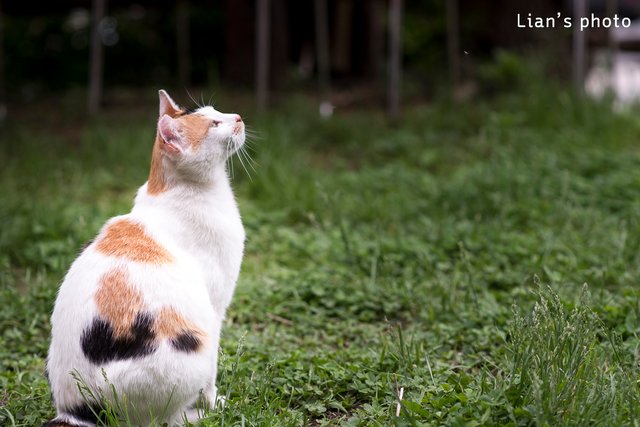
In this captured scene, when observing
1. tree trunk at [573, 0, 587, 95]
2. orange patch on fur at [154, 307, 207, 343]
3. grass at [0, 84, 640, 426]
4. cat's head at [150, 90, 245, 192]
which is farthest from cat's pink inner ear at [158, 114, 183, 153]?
tree trunk at [573, 0, 587, 95]

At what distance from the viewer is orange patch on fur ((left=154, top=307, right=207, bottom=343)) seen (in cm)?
260

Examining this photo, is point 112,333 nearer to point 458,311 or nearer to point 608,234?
point 458,311

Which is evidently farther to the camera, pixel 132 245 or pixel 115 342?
pixel 132 245

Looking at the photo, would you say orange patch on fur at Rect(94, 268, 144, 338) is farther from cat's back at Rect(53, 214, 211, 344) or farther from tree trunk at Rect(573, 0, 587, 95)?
tree trunk at Rect(573, 0, 587, 95)

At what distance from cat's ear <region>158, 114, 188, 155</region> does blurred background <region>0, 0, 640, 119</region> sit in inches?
201

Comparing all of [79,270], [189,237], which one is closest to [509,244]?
[189,237]

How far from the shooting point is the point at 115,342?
2594mm

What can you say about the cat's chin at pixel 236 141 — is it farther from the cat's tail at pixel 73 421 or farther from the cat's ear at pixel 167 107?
the cat's tail at pixel 73 421

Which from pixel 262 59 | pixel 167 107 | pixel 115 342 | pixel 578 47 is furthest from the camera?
pixel 262 59

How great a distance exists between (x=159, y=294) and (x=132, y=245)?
24 centimetres

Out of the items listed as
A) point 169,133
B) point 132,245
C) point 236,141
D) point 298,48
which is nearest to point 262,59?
point 298,48

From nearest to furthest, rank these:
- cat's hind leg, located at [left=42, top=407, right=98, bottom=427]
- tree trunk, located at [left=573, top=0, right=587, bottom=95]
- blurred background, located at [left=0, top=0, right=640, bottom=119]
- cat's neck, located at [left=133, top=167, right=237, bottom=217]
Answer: cat's hind leg, located at [left=42, top=407, right=98, bottom=427] < cat's neck, located at [left=133, top=167, right=237, bottom=217] < tree trunk, located at [left=573, top=0, right=587, bottom=95] < blurred background, located at [left=0, top=0, right=640, bottom=119]

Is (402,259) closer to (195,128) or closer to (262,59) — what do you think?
(195,128)

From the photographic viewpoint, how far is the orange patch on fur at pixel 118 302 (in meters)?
2.60
